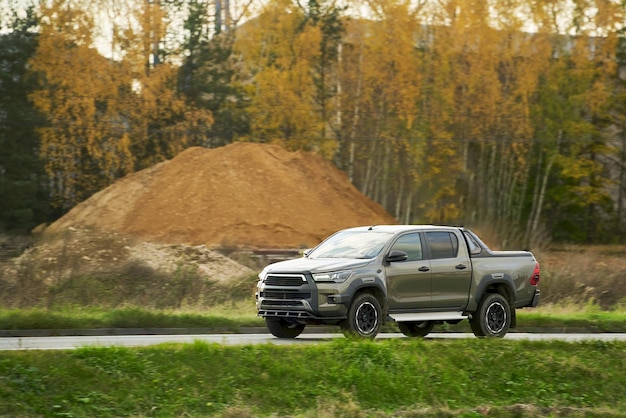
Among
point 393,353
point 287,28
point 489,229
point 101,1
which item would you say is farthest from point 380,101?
point 393,353

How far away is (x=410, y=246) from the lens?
1862cm

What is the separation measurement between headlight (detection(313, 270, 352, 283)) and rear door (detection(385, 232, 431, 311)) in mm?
785

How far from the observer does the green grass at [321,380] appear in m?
12.4

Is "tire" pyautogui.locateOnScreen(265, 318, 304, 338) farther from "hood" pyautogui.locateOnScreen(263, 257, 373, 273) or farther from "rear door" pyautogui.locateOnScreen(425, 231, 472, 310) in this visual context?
"rear door" pyautogui.locateOnScreen(425, 231, 472, 310)

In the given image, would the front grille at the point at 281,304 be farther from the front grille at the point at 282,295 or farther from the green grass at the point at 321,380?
the green grass at the point at 321,380

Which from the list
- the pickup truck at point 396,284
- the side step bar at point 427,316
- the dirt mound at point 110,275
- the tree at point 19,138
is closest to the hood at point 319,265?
the pickup truck at point 396,284

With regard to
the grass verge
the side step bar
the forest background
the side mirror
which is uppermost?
the forest background

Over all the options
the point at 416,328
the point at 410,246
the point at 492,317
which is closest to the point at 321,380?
the point at 410,246

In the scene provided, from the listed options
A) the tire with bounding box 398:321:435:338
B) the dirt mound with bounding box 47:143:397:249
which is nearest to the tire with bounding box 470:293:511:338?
the tire with bounding box 398:321:435:338

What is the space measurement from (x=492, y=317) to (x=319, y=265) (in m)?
3.42

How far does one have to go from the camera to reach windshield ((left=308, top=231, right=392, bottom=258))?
60.1 ft

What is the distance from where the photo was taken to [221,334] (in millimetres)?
21359

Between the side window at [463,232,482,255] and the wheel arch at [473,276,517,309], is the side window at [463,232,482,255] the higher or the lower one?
the higher one

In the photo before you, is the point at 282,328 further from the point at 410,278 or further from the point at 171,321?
the point at 171,321
